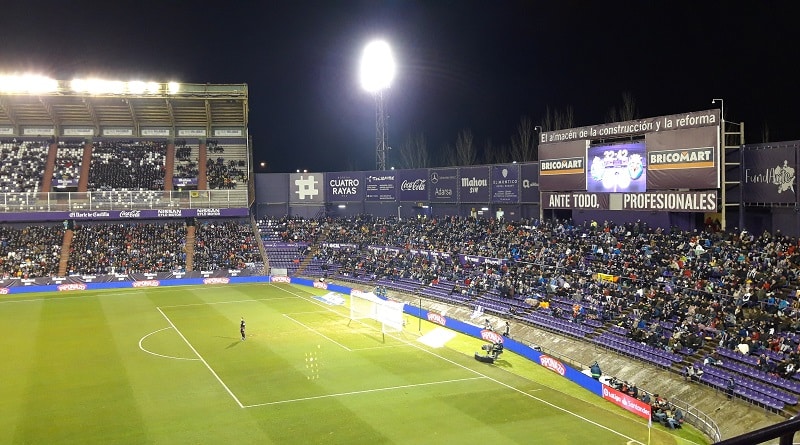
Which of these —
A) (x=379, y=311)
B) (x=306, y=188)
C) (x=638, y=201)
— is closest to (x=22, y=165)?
(x=306, y=188)

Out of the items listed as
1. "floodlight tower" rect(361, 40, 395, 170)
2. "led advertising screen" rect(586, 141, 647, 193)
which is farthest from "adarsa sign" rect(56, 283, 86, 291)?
"led advertising screen" rect(586, 141, 647, 193)

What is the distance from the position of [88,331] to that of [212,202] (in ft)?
98.1

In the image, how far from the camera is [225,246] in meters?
66.2

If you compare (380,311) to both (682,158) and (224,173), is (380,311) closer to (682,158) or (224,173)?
(682,158)

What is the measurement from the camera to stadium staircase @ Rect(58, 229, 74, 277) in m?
60.0

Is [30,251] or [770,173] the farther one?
[30,251]

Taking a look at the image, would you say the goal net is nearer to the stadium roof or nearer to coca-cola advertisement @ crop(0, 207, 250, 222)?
coca-cola advertisement @ crop(0, 207, 250, 222)

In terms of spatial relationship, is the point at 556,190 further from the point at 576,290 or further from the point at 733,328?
the point at 733,328

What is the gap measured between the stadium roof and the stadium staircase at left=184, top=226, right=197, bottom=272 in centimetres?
1289

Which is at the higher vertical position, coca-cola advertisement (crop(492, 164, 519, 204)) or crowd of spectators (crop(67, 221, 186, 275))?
coca-cola advertisement (crop(492, 164, 519, 204))

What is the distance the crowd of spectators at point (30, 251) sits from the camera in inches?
2318

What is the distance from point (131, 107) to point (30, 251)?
1750 cm

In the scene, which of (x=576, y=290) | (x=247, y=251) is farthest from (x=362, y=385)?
(x=247, y=251)

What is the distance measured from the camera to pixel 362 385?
29625 millimetres
